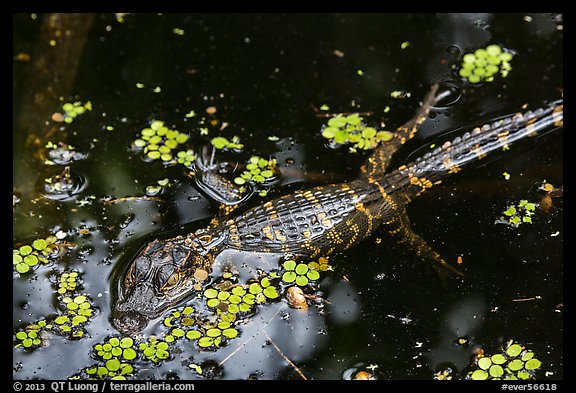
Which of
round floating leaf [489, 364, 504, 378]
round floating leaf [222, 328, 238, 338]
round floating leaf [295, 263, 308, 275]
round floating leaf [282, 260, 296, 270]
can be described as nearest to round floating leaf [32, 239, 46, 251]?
round floating leaf [222, 328, 238, 338]

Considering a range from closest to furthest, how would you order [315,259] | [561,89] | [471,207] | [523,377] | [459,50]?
[523,377] → [315,259] → [471,207] → [561,89] → [459,50]

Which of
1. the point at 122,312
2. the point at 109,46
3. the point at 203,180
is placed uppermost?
the point at 109,46

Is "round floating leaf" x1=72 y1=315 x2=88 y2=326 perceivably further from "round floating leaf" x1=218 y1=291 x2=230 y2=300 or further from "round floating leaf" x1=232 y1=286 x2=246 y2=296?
"round floating leaf" x1=232 y1=286 x2=246 y2=296

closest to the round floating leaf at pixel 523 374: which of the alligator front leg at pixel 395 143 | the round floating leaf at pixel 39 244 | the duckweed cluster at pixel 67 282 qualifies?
the alligator front leg at pixel 395 143

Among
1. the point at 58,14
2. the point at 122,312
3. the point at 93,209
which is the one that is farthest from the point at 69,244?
the point at 58,14

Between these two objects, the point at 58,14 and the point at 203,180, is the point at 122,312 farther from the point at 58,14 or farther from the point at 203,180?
the point at 58,14

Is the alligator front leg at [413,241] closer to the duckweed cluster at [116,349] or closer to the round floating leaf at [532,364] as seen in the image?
the round floating leaf at [532,364]
